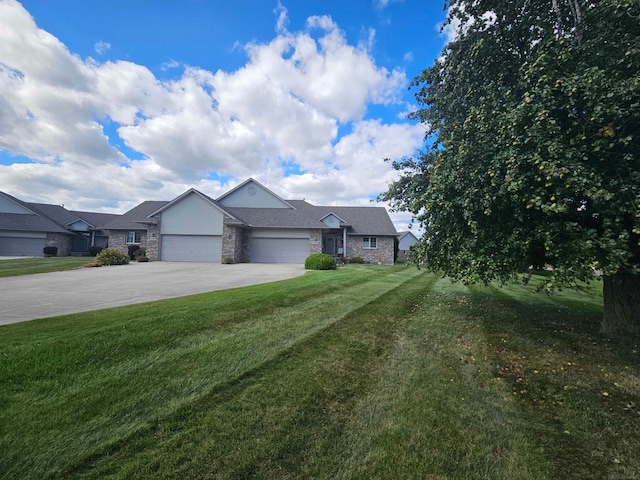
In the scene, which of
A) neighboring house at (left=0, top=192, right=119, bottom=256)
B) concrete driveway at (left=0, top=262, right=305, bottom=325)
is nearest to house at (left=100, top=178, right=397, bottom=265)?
neighboring house at (left=0, top=192, right=119, bottom=256)

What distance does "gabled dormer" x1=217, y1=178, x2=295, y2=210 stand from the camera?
24.9 metres

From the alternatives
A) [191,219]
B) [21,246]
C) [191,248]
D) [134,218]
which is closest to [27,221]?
[21,246]

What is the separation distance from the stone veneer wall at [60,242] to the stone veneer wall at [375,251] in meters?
25.9

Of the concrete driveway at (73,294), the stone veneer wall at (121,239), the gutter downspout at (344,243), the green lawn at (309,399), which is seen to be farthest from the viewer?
the gutter downspout at (344,243)

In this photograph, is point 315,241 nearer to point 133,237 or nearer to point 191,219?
point 191,219

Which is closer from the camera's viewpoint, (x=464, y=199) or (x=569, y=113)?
(x=569, y=113)

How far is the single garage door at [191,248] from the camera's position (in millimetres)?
21078

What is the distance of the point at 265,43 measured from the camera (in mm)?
10938

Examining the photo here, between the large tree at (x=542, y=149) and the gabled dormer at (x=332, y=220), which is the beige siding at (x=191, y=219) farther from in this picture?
the large tree at (x=542, y=149)

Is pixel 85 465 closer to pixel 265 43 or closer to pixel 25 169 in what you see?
pixel 265 43

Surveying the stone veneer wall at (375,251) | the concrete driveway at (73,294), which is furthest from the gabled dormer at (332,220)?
the concrete driveway at (73,294)

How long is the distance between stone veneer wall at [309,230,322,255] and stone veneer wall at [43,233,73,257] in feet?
73.8

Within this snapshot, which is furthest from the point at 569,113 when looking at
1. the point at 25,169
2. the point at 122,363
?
the point at 25,169

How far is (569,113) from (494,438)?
3.93 m
